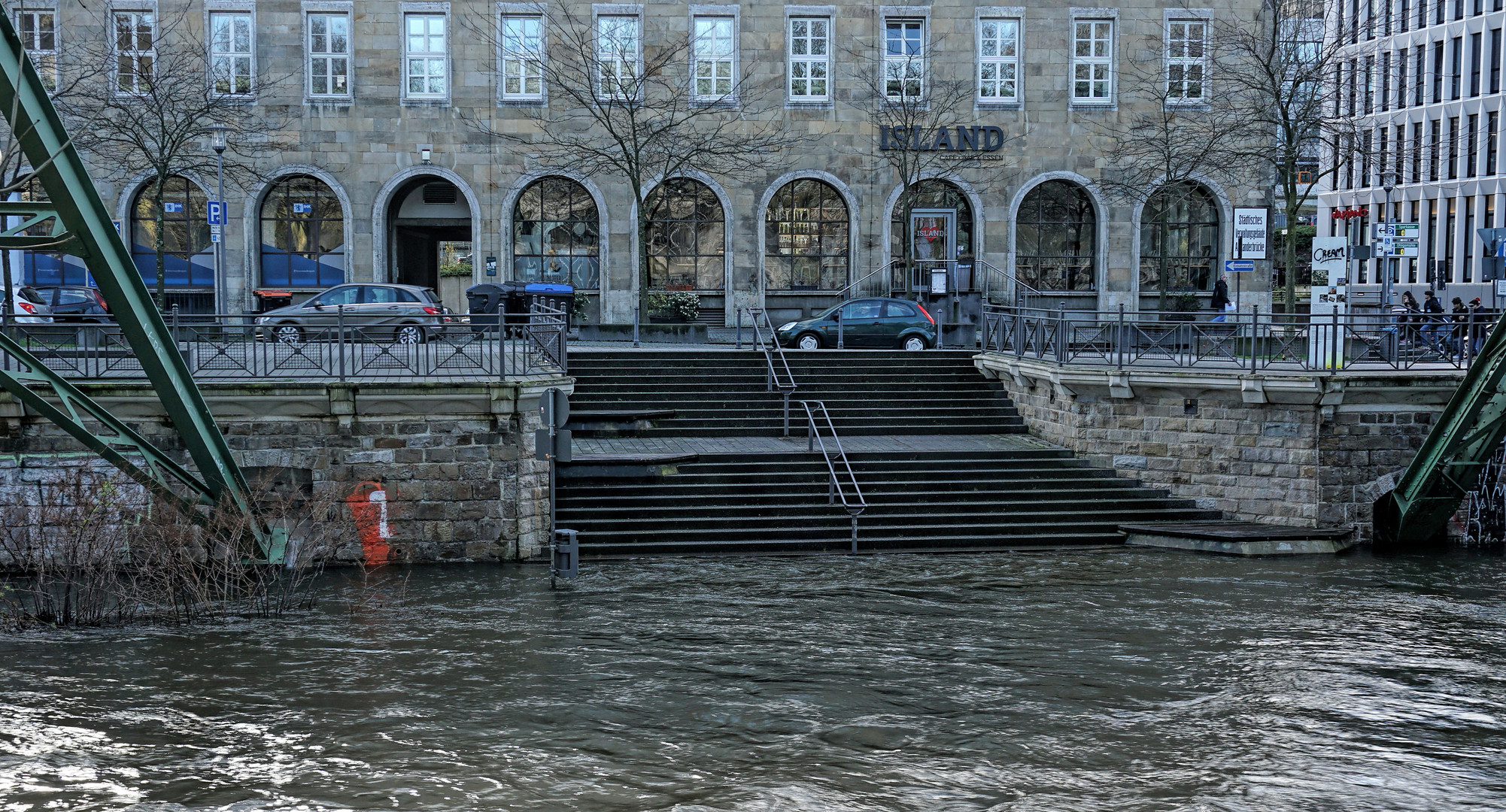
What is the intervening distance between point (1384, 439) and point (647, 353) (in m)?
12.5

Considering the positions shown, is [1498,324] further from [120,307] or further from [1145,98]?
[1145,98]

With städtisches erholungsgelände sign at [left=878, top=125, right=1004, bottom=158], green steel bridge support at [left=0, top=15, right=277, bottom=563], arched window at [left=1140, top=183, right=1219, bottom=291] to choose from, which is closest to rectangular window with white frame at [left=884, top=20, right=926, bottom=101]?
städtisches erholungsgelände sign at [left=878, top=125, right=1004, bottom=158]

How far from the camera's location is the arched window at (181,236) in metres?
34.8

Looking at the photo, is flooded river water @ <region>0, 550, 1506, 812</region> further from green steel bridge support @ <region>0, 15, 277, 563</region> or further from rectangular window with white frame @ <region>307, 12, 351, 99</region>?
rectangular window with white frame @ <region>307, 12, 351, 99</region>

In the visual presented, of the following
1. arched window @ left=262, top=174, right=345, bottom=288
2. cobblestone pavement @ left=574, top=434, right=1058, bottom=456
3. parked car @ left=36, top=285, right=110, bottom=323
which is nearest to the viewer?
cobblestone pavement @ left=574, top=434, right=1058, bottom=456

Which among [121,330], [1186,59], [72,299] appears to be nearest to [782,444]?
[121,330]

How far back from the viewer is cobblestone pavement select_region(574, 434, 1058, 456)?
21.6 m

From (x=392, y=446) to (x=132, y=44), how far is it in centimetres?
2057

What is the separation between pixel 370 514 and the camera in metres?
18.8

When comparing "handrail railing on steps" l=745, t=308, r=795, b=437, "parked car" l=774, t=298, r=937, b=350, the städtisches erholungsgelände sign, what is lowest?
"handrail railing on steps" l=745, t=308, r=795, b=437

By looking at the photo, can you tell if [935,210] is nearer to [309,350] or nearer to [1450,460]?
[1450,460]

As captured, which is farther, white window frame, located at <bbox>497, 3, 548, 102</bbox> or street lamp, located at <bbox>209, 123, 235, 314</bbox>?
white window frame, located at <bbox>497, 3, 548, 102</bbox>

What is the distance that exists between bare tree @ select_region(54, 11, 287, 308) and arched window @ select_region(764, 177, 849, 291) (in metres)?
12.8

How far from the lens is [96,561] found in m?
15.6
